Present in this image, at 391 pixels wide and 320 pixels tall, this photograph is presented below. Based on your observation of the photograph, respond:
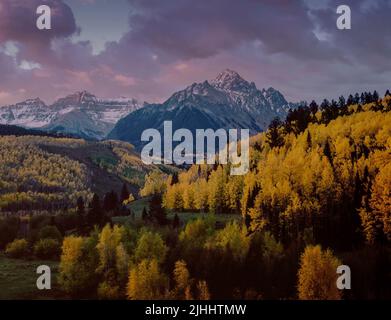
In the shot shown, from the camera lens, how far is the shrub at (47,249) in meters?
128

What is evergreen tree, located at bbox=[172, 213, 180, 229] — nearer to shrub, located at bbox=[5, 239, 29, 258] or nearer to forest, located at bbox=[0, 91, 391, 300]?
forest, located at bbox=[0, 91, 391, 300]

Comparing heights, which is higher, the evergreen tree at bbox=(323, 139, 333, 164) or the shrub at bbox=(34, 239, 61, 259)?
the evergreen tree at bbox=(323, 139, 333, 164)

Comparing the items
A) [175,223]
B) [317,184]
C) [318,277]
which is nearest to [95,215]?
[175,223]

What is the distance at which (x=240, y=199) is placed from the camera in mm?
143500

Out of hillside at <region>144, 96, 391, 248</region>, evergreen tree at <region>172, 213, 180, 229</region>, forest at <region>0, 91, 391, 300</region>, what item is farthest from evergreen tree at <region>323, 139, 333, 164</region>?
evergreen tree at <region>172, 213, 180, 229</region>

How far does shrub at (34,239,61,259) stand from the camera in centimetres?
12812

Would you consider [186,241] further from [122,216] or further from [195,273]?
[122,216]

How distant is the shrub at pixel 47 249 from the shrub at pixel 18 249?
148 inches

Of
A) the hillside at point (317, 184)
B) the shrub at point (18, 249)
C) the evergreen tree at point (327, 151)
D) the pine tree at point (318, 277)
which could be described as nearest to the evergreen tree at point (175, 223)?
the hillside at point (317, 184)

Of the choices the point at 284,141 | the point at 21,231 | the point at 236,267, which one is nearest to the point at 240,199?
the point at 284,141

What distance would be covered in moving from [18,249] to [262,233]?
64.2 m

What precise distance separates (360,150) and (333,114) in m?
45.9

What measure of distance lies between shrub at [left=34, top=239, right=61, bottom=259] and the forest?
0.33 meters

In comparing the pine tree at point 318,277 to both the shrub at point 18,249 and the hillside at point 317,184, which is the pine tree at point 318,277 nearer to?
the hillside at point 317,184
